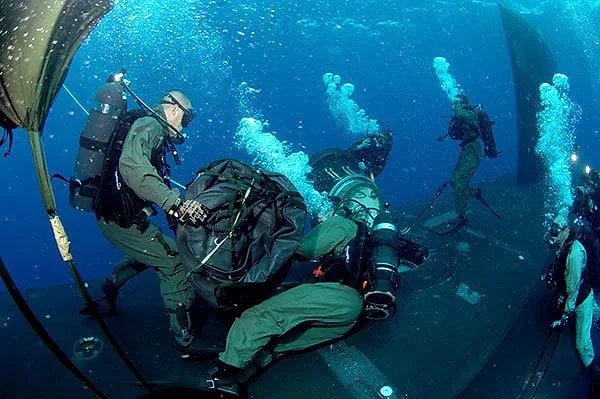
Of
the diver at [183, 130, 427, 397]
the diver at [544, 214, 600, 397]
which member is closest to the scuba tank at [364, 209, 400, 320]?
the diver at [183, 130, 427, 397]

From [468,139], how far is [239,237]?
6.21m

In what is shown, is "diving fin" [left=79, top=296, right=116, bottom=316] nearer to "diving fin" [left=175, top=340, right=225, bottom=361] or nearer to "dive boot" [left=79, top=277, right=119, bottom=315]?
"dive boot" [left=79, top=277, right=119, bottom=315]

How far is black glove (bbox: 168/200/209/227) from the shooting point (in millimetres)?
Answer: 2902

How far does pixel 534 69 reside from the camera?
33.3ft

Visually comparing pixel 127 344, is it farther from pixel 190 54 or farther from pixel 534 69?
pixel 190 54

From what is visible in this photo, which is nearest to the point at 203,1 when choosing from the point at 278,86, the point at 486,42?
the point at 486,42

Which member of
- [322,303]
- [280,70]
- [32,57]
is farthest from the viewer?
[280,70]

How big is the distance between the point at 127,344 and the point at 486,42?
255ft

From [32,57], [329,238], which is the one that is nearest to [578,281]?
[329,238]

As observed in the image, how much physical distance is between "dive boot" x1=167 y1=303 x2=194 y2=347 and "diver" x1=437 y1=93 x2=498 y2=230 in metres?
5.34

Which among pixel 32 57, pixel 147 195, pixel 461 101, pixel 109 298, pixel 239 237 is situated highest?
pixel 32 57

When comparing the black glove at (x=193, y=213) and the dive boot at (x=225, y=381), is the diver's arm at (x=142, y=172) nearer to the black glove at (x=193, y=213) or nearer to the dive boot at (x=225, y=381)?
the black glove at (x=193, y=213)

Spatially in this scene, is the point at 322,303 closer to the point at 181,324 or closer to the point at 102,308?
the point at 181,324

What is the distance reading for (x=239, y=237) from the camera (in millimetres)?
2938
